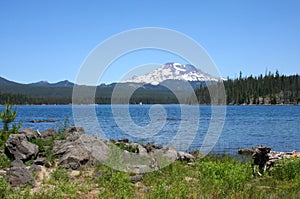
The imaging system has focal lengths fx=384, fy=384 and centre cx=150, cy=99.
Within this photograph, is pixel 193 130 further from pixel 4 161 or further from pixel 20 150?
pixel 4 161

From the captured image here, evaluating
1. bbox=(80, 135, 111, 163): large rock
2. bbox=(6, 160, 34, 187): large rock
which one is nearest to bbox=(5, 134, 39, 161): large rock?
bbox=(80, 135, 111, 163): large rock

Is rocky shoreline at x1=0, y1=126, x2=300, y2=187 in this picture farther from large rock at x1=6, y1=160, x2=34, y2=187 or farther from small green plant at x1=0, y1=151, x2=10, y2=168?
small green plant at x1=0, y1=151, x2=10, y2=168

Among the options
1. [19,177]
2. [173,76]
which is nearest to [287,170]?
[19,177]

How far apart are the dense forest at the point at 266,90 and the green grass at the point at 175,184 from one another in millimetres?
158205

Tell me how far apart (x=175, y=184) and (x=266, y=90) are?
169m

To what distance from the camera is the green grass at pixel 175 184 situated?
10359 mm

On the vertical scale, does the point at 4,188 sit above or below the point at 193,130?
above

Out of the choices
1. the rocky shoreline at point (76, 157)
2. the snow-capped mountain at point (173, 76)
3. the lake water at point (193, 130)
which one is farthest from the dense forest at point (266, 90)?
the rocky shoreline at point (76, 157)

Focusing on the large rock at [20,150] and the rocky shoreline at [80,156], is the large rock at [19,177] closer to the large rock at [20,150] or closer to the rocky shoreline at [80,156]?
the rocky shoreline at [80,156]

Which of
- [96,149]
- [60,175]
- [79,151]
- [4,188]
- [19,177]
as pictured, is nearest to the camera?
[4,188]

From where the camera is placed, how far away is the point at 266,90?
17262 cm

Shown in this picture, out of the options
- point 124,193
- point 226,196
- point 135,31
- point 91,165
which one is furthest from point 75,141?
point 226,196

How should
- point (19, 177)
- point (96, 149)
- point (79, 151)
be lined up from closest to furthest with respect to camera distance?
point (19, 177) < point (79, 151) < point (96, 149)

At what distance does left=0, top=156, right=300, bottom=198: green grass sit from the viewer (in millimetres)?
10359
